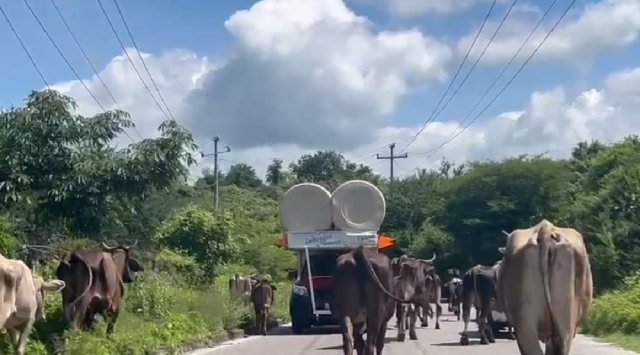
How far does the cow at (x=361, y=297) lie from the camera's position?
1427 centimetres

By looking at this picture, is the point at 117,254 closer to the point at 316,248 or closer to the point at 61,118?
the point at 61,118

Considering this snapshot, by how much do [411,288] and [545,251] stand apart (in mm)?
13496

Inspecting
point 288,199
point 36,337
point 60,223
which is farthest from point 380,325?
point 288,199

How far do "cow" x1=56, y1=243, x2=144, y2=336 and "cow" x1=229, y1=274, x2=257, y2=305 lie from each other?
11159 mm

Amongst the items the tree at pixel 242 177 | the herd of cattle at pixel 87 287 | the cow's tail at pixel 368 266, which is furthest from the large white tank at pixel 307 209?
the tree at pixel 242 177

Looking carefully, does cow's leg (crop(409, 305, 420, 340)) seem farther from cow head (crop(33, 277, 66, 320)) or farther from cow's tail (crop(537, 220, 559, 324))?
cow's tail (crop(537, 220, 559, 324))

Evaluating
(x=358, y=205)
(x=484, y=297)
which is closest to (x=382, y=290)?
(x=484, y=297)

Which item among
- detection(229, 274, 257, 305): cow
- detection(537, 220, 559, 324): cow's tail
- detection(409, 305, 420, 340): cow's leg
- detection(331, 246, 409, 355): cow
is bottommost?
detection(409, 305, 420, 340): cow's leg

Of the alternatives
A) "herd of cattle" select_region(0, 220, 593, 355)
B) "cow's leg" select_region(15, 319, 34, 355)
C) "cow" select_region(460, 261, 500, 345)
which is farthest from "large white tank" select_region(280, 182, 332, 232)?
"cow's leg" select_region(15, 319, 34, 355)

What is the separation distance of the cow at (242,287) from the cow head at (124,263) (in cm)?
871

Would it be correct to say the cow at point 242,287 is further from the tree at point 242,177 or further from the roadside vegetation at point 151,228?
the tree at point 242,177

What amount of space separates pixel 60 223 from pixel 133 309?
9.02ft

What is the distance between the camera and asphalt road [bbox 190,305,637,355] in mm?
20219

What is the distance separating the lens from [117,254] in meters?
20.0
